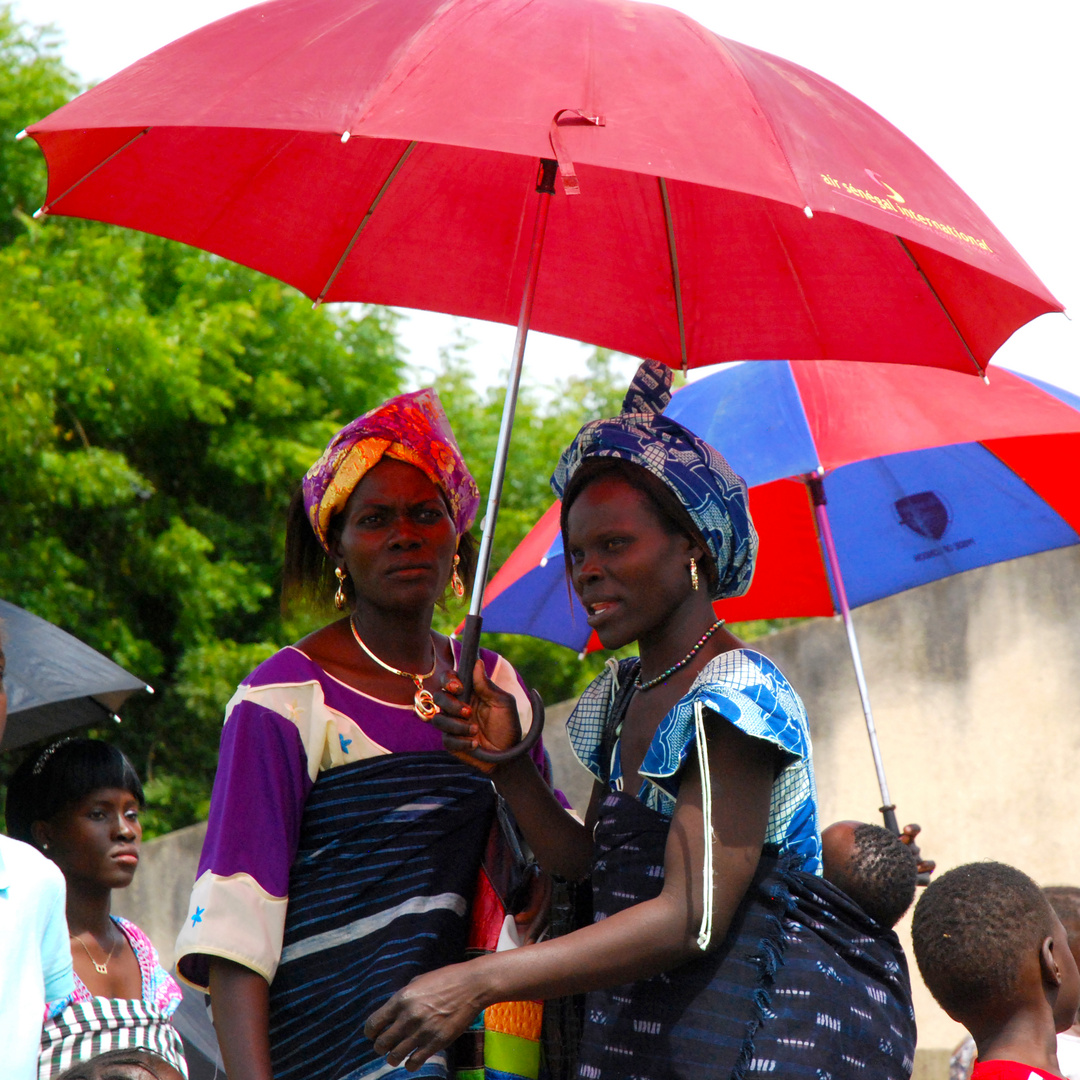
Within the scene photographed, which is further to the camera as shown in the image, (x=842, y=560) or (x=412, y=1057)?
(x=842, y=560)

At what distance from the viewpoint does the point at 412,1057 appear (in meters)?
2.10

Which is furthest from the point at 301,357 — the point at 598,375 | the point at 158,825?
the point at 598,375

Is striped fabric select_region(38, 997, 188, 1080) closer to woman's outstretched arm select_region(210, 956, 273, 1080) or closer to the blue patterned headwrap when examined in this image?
woman's outstretched arm select_region(210, 956, 273, 1080)

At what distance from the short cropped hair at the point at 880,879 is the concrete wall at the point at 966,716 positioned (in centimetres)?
378

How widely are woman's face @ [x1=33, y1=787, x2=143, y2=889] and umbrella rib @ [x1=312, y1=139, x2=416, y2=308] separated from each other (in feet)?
6.36

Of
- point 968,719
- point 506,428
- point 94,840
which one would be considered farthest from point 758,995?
point 968,719

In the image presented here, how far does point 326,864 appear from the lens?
2.67m

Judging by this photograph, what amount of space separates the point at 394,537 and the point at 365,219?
35.3 inches

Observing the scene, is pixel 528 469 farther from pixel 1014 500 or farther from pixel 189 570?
pixel 1014 500

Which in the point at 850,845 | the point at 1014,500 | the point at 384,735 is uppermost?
the point at 1014,500

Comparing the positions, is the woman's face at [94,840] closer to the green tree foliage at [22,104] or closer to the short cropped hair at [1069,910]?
the short cropped hair at [1069,910]

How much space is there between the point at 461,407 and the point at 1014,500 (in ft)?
28.2

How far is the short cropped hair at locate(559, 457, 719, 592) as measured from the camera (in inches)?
96.4

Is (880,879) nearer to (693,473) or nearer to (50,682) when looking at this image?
(693,473)
